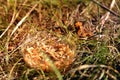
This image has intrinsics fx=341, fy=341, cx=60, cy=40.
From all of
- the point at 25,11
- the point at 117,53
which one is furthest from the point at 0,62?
the point at 117,53

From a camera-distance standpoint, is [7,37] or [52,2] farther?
[52,2]

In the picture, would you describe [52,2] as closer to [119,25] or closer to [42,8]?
[42,8]

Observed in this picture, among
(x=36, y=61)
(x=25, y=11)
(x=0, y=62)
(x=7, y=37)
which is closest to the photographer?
(x=36, y=61)

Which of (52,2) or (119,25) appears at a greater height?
(52,2)

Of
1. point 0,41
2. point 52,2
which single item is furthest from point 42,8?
point 0,41

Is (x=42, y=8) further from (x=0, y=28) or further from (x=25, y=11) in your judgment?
(x=0, y=28)

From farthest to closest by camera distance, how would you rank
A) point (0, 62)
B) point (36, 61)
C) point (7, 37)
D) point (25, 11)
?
point (25, 11)
point (7, 37)
point (0, 62)
point (36, 61)

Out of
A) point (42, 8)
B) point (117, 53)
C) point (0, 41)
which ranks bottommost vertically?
point (117, 53)
